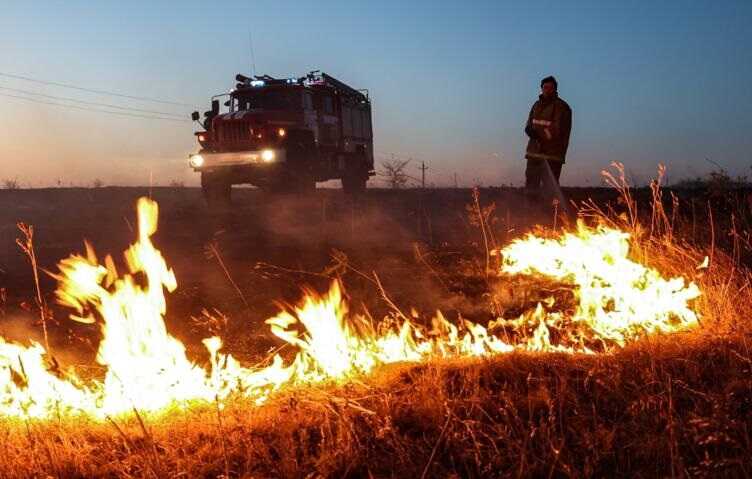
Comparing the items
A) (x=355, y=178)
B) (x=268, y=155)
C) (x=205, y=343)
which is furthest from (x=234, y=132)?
(x=205, y=343)

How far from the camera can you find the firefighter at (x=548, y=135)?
30.2 ft

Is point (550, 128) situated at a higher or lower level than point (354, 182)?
higher

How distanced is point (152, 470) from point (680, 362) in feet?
10.2

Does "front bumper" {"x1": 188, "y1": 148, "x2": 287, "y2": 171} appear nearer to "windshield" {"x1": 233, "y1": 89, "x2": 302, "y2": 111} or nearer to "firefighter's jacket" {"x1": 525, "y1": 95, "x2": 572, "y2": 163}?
"windshield" {"x1": 233, "y1": 89, "x2": 302, "y2": 111}

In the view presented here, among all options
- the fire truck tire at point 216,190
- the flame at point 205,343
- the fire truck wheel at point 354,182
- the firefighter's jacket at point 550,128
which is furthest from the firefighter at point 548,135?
the fire truck wheel at point 354,182

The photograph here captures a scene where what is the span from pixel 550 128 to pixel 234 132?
7.81 meters

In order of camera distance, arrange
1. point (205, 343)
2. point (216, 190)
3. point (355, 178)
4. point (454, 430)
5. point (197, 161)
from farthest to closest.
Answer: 1. point (355, 178)
2. point (216, 190)
3. point (197, 161)
4. point (205, 343)
5. point (454, 430)

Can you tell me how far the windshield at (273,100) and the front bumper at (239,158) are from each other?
1.23 meters

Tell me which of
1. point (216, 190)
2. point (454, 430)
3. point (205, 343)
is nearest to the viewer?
point (454, 430)

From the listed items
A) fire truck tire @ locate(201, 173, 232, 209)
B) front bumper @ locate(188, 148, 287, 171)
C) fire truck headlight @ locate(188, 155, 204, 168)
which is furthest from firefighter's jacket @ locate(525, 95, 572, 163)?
fire truck headlight @ locate(188, 155, 204, 168)

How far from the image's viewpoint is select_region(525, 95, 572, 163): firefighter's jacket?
9.22 m

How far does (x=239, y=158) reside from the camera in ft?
47.0

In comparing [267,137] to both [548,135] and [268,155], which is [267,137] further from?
[548,135]

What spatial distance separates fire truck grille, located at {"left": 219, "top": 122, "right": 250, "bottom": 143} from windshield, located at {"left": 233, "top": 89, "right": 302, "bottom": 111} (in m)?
0.63
